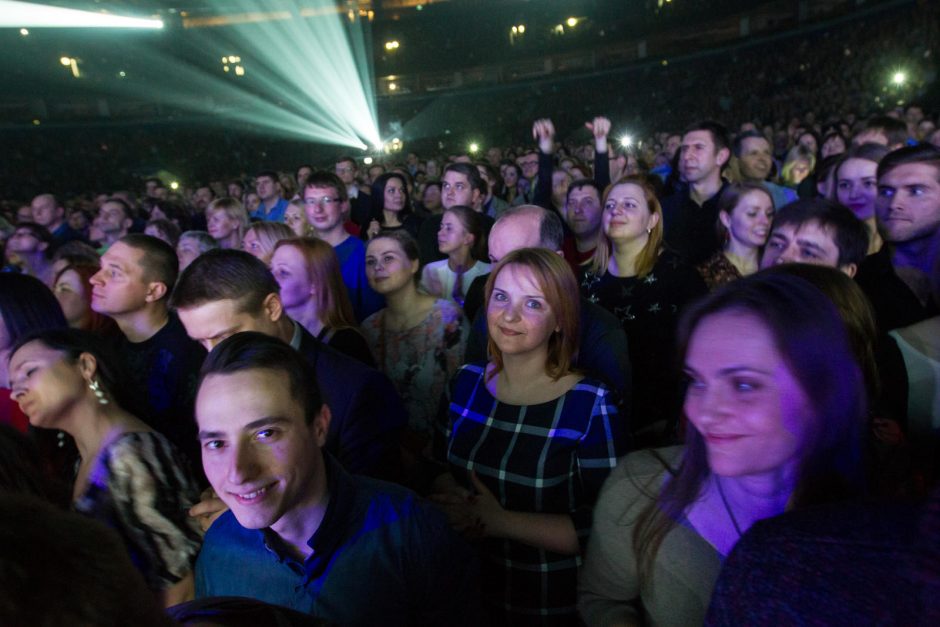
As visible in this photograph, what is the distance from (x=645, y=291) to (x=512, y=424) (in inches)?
52.4

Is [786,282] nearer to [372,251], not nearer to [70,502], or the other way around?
[70,502]

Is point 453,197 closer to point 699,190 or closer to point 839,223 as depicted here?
point 699,190

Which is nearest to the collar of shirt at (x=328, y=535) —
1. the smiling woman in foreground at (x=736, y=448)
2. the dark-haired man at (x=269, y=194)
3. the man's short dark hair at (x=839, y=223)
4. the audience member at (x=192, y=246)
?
the smiling woman in foreground at (x=736, y=448)

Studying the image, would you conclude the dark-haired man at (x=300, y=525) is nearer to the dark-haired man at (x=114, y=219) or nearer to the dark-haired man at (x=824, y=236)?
the dark-haired man at (x=824, y=236)

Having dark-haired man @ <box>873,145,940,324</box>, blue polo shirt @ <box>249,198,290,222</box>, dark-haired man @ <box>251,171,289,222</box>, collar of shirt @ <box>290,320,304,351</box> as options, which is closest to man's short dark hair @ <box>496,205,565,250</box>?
collar of shirt @ <box>290,320,304,351</box>

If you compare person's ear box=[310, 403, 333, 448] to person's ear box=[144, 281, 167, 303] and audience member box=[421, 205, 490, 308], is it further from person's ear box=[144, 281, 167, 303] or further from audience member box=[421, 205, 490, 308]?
audience member box=[421, 205, 490, 308]

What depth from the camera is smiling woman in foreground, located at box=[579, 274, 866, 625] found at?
4.02 feet

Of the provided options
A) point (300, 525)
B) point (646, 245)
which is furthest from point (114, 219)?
point (300, 525)

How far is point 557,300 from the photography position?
2.19 metres

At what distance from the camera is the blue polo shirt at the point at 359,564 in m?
1.40

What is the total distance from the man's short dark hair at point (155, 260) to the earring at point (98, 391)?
45.0 inches

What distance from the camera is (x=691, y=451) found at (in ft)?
4.66

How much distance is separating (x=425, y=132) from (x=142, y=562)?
27.3 metres

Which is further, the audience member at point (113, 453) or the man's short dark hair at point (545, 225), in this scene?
the man's short dark hair at point (545, 225)
